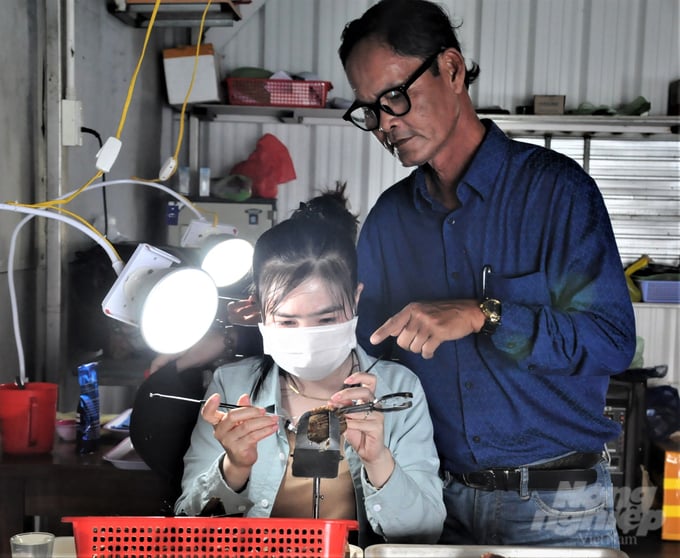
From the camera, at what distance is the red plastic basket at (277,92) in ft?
12.4

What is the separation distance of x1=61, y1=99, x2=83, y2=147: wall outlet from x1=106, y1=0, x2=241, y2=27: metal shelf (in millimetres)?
752

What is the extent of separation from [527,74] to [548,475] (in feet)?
9.32

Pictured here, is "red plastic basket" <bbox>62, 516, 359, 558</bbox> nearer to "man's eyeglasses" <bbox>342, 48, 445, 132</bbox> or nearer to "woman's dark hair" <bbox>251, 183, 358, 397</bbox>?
"woman's dark hair" <bbox>251, 183, 358, 397</bbox>

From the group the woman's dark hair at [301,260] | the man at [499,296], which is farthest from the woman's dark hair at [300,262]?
the man at [499,296]

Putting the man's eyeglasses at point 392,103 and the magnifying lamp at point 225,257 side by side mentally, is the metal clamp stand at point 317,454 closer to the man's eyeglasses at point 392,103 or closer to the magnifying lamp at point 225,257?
the magnifying lamp at point 225,257

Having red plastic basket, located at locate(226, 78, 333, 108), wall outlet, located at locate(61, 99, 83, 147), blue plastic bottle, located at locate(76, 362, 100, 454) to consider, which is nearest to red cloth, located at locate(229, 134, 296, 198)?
red plastic basket, located at locate(226, 78, 333, 108)

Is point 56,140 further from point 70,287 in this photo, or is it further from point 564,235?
point 564,235

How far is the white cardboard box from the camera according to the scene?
353 cm

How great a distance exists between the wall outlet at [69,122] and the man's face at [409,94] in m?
1.19

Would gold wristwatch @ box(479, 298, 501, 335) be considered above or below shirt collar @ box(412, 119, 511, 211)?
below

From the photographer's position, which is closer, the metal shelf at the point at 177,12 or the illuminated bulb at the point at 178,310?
the illuminated bulb at the point at 178,310

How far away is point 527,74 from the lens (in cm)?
391

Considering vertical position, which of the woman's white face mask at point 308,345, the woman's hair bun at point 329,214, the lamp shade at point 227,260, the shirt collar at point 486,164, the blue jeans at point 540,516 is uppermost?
the shirt collar at point 486,164

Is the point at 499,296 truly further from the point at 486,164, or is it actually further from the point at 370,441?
the point at 370,441
